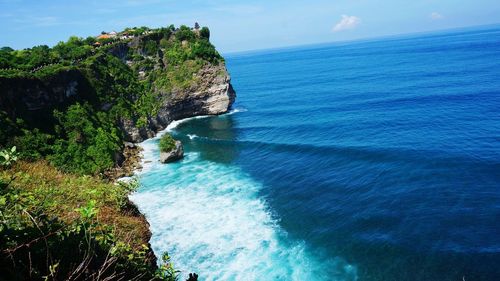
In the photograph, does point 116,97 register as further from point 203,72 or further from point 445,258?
point 445,258

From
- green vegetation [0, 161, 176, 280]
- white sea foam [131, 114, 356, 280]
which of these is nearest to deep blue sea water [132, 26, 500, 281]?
white sea foam [131, 114, 356, 280]

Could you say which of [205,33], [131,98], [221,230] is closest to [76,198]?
[221,230]

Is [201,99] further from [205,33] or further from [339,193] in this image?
[339,193]

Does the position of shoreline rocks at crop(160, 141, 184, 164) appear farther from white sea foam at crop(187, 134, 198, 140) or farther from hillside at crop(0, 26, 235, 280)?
white sea foam at crop(187, 134, 198, 140)

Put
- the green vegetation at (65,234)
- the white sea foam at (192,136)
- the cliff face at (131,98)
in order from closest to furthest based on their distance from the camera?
the green vegetation at (65,234) → the cliff face at (131,98) → the white sea foam at (192,136)

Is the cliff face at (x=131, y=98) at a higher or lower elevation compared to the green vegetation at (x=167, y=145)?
higher

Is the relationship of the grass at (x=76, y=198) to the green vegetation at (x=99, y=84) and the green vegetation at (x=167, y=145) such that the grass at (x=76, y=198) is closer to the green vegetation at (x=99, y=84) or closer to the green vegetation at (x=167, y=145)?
the green vegetation at (x=99, y=84)

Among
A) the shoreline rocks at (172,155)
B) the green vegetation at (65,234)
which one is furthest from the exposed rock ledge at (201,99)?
the green vegetation at (65,234)
